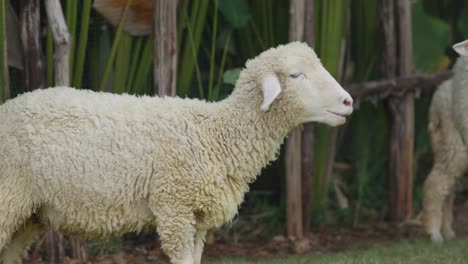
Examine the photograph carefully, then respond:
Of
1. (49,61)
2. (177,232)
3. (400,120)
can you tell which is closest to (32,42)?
(49,61)

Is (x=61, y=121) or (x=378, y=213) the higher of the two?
(x=61, y=121)

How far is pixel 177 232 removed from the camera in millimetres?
4949

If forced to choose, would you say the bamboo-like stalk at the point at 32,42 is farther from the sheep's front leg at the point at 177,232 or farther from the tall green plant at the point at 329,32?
the tall green plant at the point at 329,32

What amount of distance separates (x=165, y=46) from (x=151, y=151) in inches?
63.0

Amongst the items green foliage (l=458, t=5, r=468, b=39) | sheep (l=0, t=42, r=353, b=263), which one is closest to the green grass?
sheep (l=0, t=42, r=353, b=263)

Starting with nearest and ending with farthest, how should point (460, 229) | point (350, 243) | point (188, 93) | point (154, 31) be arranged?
point (154, 31), point (188, 93), point (350, 243), point (460, 229)

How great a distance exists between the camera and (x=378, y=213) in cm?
836

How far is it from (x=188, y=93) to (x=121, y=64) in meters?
0.58

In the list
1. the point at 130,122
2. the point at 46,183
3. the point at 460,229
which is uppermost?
the point at 130,122

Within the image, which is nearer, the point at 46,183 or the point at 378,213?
the point at 46,183

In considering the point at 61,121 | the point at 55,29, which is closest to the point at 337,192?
the point at 55,29

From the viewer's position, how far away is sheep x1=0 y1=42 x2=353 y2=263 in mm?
4965

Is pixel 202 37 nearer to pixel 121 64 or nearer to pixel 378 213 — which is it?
pixel 121 64

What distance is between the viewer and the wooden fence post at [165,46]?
253 inches
